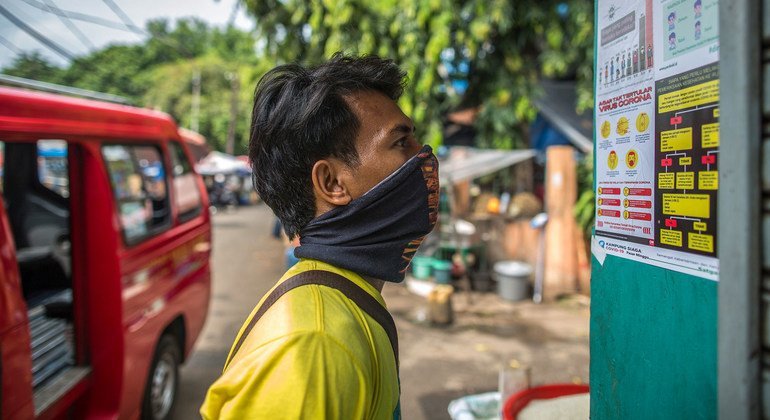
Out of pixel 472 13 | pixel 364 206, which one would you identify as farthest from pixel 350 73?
pixel 472 13

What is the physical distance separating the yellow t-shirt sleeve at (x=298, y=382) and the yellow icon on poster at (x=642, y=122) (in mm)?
813

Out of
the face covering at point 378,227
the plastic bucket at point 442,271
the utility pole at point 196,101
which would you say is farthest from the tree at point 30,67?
the utility pole at point 196,101

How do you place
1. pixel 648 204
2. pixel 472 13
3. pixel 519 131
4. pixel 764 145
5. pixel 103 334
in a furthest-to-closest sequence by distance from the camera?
pixel 519 131 < pixel 472 13 < pixel 103 334 < pixel 648 204 < pixel 764 145

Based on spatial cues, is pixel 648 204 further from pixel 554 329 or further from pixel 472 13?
pixel 472 13

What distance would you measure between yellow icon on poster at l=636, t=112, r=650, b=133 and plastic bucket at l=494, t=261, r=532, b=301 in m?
6.77

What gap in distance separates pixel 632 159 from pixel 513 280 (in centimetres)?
678

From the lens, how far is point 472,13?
7.57 meters

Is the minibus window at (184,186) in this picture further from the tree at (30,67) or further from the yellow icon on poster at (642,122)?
the yellow icon on poster at (642,122)

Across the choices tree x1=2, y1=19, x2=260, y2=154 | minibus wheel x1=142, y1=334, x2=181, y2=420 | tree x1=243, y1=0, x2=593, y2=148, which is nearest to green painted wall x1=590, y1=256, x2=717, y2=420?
minibus wheel x1=142, y1=334, x2=181, y2=420

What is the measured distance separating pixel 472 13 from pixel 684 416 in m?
7.37

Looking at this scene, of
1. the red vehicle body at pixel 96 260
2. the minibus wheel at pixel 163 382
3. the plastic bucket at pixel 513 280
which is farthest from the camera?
the plastic bucket at pixel 513 280

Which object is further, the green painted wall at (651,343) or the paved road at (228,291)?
the paved road at (228,291)

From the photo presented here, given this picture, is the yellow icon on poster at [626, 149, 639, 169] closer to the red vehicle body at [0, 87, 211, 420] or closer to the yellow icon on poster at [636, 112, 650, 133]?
the yellow icon on poster at [636, 112, 650, 133]

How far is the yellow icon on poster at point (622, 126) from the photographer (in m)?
1.21
